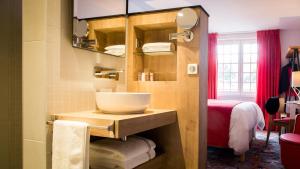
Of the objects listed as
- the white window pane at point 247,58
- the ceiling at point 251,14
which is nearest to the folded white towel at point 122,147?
the ceiling at point 251,14

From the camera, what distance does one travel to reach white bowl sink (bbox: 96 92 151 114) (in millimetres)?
1625

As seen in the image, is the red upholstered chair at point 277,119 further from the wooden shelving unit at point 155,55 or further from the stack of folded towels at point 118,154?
the stack of folded towels at point 118,154

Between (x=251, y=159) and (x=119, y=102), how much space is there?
8.16ft

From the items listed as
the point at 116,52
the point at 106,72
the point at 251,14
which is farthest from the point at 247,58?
the point at 106,72

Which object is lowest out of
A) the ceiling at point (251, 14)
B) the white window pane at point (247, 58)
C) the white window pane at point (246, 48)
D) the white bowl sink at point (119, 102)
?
the white bowl sink at point (119, 102)

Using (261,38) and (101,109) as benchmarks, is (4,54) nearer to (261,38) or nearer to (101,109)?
(101,109)

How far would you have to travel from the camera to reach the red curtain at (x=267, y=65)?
585 centimetres

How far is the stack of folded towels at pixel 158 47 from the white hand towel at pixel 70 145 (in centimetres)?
109

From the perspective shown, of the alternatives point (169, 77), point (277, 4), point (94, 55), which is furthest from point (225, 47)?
point (94, 55)

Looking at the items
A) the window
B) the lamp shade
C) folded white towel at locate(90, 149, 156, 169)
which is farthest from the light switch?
the window

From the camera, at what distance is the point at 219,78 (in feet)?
21.6

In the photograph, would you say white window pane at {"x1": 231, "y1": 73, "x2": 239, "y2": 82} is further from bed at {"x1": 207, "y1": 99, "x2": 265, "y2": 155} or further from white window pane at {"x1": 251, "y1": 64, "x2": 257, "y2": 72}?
bed at {"x1": 207, "y1": 99, "x2": 265, "y2": 155}

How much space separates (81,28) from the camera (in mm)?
1773

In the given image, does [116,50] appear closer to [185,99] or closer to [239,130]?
[185,99]
